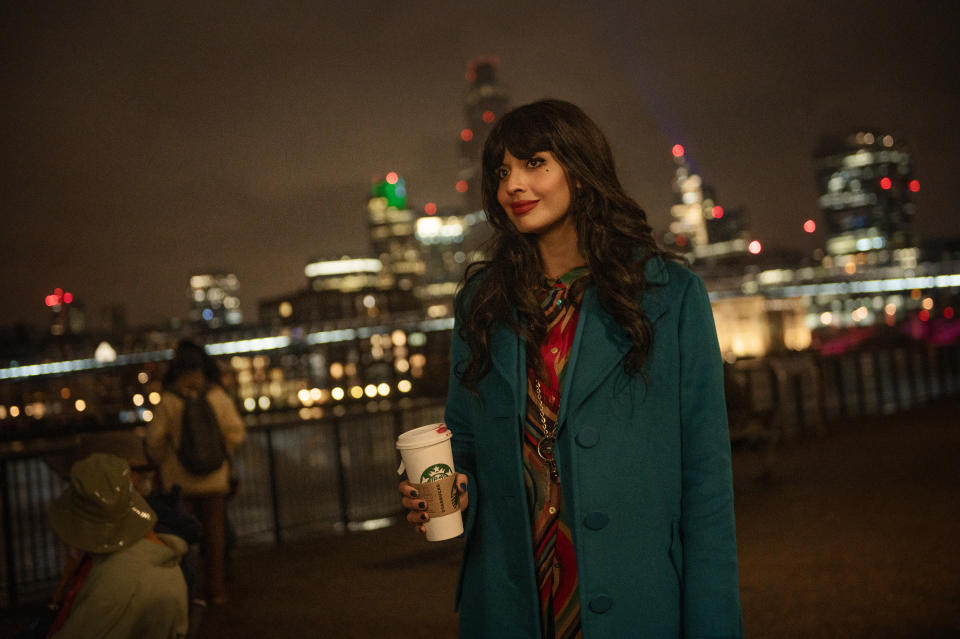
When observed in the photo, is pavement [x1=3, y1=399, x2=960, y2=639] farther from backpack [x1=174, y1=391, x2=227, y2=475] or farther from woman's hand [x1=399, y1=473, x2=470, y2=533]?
woman's hand [x1=399, y1=473, x2=470, y2=533]

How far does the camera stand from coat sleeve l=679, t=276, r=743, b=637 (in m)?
2.04

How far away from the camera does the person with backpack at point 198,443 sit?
624 cm

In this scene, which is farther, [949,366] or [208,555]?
[949,366]

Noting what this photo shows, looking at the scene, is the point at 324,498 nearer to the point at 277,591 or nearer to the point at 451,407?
the point at 277,591

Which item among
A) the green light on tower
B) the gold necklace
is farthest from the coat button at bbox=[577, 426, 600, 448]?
the green light on tower

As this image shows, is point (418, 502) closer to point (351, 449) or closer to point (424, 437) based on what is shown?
point (424, 437)

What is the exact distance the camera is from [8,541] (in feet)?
24.3

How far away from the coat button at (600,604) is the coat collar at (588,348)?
1.42ft

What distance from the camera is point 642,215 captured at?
7.93ft

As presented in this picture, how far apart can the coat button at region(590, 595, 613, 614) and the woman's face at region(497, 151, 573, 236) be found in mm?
1014

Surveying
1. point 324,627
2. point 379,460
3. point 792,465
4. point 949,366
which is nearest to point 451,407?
point 324,627

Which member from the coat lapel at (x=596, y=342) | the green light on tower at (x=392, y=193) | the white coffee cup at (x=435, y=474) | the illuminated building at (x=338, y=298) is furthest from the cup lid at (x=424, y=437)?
the illuminated building at (x=338, y=298)

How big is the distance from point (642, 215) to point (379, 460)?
1059 centimetres

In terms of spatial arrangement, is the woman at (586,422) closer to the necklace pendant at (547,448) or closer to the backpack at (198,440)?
the necklace pendant at (547,448)
